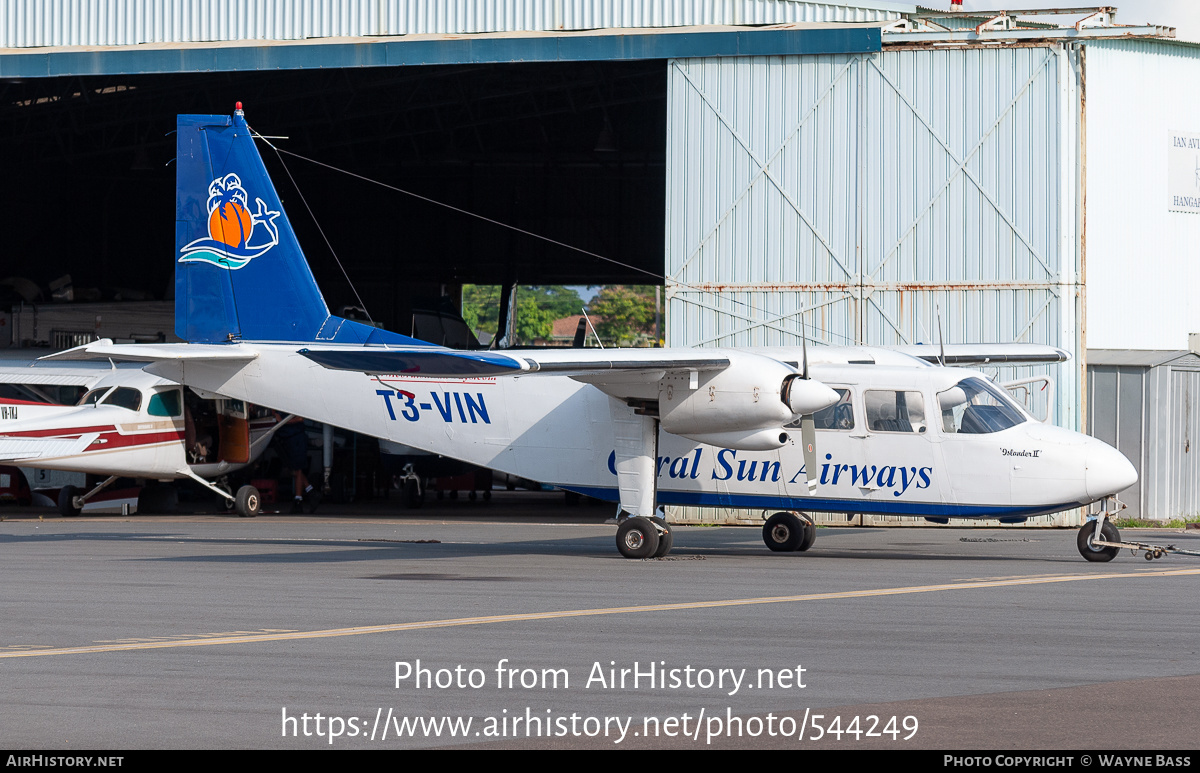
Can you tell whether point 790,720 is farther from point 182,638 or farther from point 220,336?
point 220,336

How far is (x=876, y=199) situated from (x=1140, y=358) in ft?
18.9

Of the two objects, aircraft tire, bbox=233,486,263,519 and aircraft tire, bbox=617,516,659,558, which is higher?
aircraft tire, bbox=617,516,659,558

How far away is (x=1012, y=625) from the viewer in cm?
1116

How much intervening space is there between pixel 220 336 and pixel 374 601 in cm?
965

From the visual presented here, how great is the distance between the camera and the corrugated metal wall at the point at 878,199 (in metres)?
24.5

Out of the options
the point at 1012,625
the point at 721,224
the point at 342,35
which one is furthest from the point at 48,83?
the point at 1012,625

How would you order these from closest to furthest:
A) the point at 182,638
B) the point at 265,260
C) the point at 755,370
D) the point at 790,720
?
the point at 790,720 < the point at 182,638 < the point at 755,370 < the point at 265,260

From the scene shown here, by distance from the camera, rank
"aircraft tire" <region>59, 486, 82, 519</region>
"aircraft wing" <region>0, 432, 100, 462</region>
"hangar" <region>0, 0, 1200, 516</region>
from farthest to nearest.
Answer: "aircraft tire" <region>59, 486, 82, 519</region>
"hangar" <region>0, 0, 1200, 516</region>
"aircraft wing" <region>0, 432, 100, 462</region>

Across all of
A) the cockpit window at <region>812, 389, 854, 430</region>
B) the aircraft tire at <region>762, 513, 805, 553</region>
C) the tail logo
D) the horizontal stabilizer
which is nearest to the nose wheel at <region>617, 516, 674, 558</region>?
the aircraft tire at <region>762, 513, 805, 553</region>

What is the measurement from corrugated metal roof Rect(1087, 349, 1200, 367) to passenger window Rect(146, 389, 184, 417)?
1819cm

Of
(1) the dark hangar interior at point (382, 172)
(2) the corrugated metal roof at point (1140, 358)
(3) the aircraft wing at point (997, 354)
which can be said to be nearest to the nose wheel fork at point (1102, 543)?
(3) the aircraft wing at point (997, 354)

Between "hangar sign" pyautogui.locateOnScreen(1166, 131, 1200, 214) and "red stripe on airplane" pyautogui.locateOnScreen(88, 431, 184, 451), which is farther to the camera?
"hangar sign" pyautogui.locateOnScreen(1166, 131, 1200, 214)

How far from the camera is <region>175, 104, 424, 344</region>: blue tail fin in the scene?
2080cm

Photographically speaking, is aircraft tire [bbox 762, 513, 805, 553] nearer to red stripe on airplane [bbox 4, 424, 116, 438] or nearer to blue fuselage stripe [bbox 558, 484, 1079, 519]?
blue fuselage stripe [bbox 558, 484, 1079, 519]
